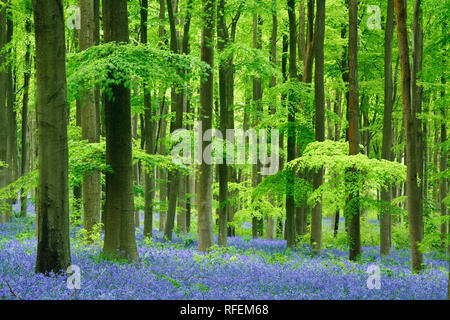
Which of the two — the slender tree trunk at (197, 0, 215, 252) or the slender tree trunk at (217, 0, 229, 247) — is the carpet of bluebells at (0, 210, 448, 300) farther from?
the slender tree trunk at (217, 0, 229, 247)

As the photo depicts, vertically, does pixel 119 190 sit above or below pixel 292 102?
below

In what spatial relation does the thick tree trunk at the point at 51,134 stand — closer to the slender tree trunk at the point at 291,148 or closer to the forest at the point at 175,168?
the forest at the point at 175,168

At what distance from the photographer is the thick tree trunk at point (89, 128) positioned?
1189cm

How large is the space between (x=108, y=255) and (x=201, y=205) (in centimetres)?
524

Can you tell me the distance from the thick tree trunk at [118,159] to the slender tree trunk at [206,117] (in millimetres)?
4536

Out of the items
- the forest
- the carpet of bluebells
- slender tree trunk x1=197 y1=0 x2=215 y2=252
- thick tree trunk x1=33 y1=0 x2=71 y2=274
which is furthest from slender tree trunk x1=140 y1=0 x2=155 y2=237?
thick tree trunk x1=33 y1=0 x2=71 y2=274

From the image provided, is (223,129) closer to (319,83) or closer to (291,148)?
(291,148)

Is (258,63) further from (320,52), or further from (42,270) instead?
(42,270)

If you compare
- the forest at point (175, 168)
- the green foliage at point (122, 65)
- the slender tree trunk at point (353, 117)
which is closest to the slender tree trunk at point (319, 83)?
the forest at point (175, 168)

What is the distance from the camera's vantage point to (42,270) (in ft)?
23.8
